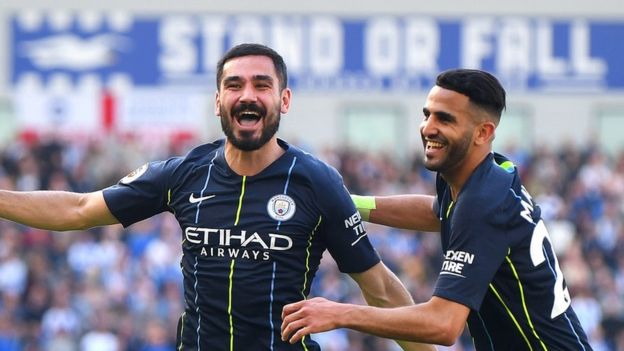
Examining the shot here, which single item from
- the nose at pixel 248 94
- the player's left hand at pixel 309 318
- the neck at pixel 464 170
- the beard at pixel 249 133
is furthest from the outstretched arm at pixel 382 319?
the nose at pixel 248 94

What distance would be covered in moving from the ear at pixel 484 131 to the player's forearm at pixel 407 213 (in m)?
0.91

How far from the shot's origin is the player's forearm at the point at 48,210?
6523 millimetres

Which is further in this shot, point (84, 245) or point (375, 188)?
point (375, 188)

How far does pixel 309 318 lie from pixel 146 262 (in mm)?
11469

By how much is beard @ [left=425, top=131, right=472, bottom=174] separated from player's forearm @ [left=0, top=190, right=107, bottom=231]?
1.69 metres

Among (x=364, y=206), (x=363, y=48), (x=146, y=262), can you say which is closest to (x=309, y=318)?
(x=364, y=206)

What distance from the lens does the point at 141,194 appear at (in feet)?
21.3

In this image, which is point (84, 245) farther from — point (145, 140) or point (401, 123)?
point (401, 123)

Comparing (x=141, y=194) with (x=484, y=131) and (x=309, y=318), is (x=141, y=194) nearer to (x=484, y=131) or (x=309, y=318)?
(x=309, y=318)

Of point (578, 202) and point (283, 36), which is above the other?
point (283, 36)

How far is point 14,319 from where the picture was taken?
53.1ft

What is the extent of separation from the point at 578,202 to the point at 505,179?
14.0m

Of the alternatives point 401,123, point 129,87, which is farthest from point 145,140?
point 401,123

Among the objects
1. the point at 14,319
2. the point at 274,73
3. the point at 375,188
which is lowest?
the point at 14,319
